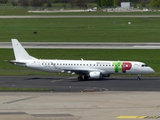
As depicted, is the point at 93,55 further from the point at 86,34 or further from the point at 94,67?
the point at 86,34

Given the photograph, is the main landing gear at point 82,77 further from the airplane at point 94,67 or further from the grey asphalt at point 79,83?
the grey asphalt at point 79,83

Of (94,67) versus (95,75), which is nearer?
(95,75)

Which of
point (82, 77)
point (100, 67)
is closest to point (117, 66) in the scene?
point (100, 67)

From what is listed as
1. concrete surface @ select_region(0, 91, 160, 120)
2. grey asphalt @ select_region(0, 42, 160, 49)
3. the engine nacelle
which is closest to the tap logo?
the engine nacelle

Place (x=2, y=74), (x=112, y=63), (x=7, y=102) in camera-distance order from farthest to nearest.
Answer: (x=2, y=74) → (x=112, y=63) → (x=7, y=102)

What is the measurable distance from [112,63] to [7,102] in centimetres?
2219

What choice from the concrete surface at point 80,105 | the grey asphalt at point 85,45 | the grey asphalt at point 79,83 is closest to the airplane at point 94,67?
the grey asphalt at point 79,83

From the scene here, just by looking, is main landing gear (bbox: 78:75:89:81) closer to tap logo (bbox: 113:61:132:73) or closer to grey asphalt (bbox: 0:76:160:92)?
grey asphalt (bbox: 0:76:160:92)

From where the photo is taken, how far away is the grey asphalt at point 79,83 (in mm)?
52750

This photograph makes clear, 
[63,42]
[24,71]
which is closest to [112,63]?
[24,71]

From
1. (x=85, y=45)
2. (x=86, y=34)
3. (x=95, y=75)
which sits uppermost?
(x=95, y=75)

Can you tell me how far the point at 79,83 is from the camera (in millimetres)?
58094

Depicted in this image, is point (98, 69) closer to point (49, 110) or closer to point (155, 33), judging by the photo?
point (49, 110)

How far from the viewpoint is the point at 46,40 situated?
4277 inches
